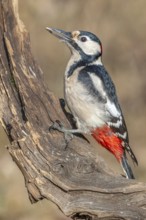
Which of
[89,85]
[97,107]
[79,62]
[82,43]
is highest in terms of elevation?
[82,43]

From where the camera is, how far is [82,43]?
8.14 meters

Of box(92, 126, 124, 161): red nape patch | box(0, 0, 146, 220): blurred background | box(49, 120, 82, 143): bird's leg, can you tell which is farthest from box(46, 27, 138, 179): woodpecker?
box(0, 0, 146, 220): blurred background

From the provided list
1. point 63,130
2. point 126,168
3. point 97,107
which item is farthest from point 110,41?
point 63,130

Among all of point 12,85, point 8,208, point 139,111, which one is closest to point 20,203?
point 8,208

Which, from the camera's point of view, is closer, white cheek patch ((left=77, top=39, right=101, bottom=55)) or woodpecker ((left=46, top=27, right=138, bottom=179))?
woodpecker ((left=46, top=27, right=138, bottom=179))

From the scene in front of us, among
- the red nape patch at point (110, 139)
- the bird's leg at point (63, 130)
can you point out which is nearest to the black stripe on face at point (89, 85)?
the red nape patch at point (110, 139)

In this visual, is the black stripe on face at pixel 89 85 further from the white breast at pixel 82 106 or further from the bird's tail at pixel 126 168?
the bird's tail at pixel 126 168

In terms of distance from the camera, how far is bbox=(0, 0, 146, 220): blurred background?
12.1 metres

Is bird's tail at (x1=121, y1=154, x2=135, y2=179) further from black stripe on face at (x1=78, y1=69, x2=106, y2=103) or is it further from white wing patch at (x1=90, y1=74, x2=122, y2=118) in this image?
black stripe on face at (x1=78, y1=69, x2=106, y2=103)

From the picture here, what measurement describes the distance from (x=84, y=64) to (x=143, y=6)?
4.77 m

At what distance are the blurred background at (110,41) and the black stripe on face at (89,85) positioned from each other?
3.33 meters

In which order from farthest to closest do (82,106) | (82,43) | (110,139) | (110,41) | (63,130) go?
(110,41) → (82,43) → (110,139) → (82,106) → (63,130)

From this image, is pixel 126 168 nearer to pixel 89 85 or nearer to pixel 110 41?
pixel 89 85

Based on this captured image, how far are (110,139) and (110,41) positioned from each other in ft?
16.5
